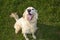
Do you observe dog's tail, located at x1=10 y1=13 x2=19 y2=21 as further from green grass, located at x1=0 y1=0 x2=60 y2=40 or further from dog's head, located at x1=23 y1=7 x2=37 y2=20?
dog's head, located at x1=23 y1=7 x2=37 y2=20

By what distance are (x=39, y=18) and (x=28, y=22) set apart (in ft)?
2.49

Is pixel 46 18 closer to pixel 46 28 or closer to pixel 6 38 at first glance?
pixel 46 28

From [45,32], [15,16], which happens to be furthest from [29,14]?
[15,16]

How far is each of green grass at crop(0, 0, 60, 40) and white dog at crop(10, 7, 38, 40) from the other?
162 mm

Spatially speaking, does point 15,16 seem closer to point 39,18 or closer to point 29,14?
point 39,18

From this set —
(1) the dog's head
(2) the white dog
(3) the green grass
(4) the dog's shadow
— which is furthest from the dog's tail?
(1) the dog's head

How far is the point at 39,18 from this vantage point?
6.13 metres

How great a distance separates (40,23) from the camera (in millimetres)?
6027

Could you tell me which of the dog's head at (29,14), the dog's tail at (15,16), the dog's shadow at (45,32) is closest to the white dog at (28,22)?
the dog's head at (29,14)

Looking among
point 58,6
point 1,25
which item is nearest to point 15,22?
point 1,25

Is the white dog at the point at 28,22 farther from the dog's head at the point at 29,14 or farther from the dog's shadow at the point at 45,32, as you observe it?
the dog's shadow at the point at 45,32

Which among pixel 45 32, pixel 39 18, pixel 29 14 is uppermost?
pixel 29 14

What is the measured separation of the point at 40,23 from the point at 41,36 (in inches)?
16.7

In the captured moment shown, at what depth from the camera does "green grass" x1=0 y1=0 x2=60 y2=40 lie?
5738 millimetres
